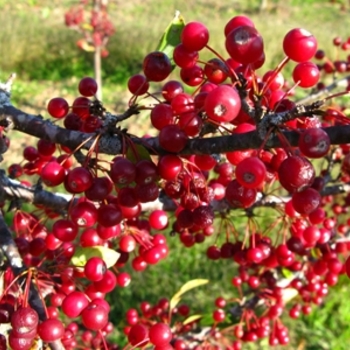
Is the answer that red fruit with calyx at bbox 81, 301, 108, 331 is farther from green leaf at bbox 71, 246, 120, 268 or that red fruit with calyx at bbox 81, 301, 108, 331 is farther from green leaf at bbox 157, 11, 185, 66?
green leaf at bbox 157, 11, 185, 66

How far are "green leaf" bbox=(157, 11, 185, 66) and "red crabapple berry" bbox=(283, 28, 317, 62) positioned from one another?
0.96ft

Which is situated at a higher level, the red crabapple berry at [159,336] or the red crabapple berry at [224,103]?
the red crabapple berry at [224,103]

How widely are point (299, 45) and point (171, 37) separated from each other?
1.13 feet

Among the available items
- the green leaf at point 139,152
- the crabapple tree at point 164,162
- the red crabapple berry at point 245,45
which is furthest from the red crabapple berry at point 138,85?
the red crabapple berry at point 245,45

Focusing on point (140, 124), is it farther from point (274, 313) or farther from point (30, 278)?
point (30, 278)

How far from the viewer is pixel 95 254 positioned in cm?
129

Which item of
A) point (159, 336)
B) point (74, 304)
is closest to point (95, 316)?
point (74, 304)

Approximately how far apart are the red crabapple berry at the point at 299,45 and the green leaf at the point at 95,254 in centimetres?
68

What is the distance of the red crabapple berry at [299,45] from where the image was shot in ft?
2.96

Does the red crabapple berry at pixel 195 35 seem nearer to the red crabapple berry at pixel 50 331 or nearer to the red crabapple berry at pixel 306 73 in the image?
the red crabapple berry at pixel 306 73

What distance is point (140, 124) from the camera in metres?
7.18

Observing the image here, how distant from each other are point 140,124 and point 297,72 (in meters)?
6.25

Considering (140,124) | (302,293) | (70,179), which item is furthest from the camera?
→ (140,124)

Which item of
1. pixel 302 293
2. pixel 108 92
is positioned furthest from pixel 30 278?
pixel 108 92
